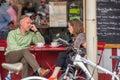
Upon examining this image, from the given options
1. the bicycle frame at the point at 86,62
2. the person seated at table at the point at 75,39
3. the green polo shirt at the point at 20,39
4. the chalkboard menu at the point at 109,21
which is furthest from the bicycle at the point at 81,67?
the chalkboard menu at the point at 109,21

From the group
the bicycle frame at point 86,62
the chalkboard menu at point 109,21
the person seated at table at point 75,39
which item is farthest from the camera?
the chalkboard menu at point 109,21

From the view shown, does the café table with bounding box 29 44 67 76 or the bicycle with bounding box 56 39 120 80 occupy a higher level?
the bicycle with bounding box 56 39 120 80

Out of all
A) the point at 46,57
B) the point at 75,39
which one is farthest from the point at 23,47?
the point at 75,39

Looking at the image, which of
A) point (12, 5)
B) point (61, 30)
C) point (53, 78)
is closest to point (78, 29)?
point (53, 78)


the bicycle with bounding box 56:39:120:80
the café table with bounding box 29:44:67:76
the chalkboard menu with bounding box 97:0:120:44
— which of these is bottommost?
the café table with bounding box 29:44:67:76

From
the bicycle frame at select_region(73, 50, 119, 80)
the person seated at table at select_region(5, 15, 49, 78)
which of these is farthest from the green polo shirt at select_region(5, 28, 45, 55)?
the bicycle frame at select_region(73, 50, 119, 80)

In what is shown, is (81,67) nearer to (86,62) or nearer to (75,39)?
(86,62)

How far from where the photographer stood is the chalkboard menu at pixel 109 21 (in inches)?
290

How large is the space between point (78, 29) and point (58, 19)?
4.67ft

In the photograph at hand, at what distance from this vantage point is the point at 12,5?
Result: 7.71 metres

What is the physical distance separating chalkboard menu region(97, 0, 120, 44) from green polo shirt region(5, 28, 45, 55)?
1126 mm

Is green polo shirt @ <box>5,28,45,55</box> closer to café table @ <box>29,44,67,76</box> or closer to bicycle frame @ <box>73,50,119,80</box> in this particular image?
café table @ <box>29,44,67,76</box>

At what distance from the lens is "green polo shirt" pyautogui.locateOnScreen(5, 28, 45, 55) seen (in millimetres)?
6773

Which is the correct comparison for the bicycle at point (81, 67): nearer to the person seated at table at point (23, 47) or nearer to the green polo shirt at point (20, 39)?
the person seated at table at point (23, 47)
